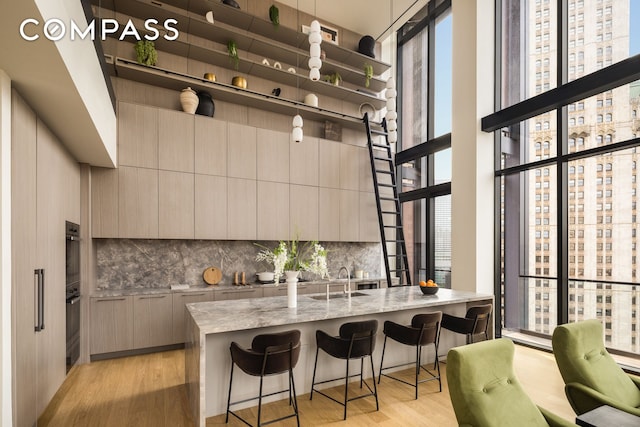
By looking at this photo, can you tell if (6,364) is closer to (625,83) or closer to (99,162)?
(99,162)

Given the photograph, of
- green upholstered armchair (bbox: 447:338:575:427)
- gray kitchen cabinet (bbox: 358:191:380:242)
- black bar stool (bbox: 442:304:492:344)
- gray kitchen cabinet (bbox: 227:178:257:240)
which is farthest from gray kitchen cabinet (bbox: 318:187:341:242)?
green upholstered armchair (bbox: 447:338:575:427)

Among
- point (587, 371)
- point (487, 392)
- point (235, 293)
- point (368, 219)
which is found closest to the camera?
point (487, 392)

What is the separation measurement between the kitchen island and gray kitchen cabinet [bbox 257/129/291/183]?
2.27 m

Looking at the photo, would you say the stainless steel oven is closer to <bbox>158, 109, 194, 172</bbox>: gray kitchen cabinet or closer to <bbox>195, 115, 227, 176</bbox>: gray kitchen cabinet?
<bbox>158, 109, 194, 172</bbox>: gray kitchen cabinet

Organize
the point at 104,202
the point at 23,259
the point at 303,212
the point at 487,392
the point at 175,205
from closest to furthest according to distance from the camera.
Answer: the point at 487,392, the point at 23,259, the point at 104,202, the point at 175,205, the point at 303,212

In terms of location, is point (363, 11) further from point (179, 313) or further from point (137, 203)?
point (179, 313)

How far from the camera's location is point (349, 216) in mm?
6242

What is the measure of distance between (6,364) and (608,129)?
5744 millimetres

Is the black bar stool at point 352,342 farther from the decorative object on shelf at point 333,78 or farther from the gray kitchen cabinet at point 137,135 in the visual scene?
the decorative object on shelf at point 333,78

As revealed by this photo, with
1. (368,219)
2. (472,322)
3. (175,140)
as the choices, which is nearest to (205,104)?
(175,140)

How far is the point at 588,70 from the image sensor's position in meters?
4.25

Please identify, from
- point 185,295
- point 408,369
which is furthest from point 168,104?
point 408,369

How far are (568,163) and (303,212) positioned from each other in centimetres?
362

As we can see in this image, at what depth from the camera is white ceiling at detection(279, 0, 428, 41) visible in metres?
6.12
